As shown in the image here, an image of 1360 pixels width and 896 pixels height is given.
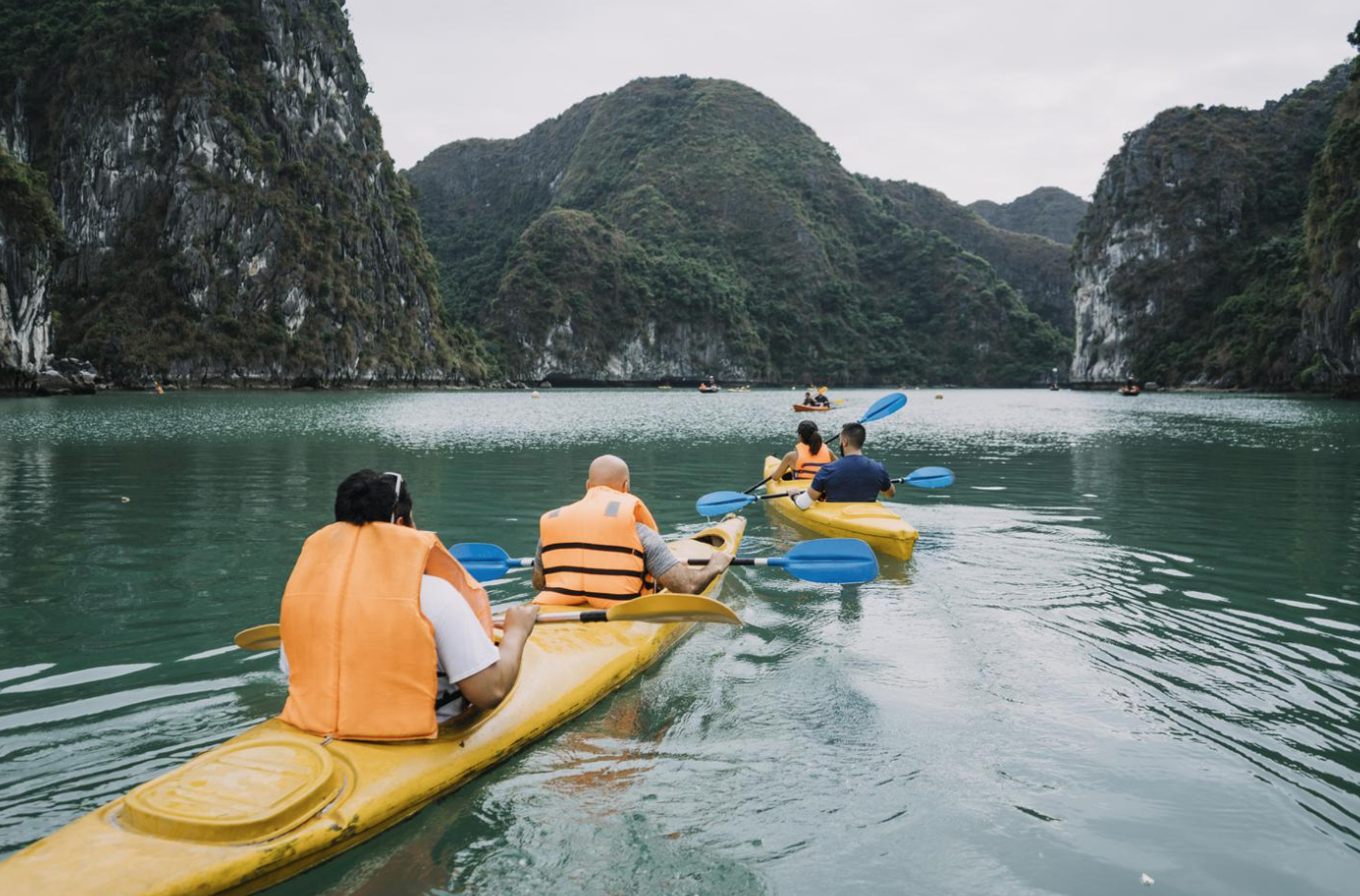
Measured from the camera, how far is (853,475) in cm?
978

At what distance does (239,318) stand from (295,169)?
16.7 metres

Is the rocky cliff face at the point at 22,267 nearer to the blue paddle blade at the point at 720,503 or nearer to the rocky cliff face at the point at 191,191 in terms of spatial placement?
the rocky cliff face at the point at 191,191

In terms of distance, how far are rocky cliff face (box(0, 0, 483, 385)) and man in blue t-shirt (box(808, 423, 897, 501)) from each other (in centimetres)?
7284

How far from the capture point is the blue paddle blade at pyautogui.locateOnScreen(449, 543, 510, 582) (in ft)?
21.6

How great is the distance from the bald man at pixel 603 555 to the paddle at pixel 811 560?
1109mm

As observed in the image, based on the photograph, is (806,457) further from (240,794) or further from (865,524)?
(240,794)

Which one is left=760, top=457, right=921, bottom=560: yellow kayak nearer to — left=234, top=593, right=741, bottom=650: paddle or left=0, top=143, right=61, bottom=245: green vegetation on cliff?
left=234, top=593, right=741, bottom=650: paddle

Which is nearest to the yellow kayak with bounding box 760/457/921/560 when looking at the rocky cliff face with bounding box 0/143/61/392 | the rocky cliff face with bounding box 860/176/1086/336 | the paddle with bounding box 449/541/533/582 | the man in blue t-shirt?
the man in blue t-shirt

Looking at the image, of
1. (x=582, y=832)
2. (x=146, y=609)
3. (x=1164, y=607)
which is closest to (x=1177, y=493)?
(x=1164, y=607)

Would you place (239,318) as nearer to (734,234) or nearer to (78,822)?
(78,822)

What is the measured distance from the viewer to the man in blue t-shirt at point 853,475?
32.0 feet

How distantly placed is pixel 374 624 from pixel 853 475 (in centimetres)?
723

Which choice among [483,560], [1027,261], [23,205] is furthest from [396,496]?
[1027,261]

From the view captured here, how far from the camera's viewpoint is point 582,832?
356 cm
